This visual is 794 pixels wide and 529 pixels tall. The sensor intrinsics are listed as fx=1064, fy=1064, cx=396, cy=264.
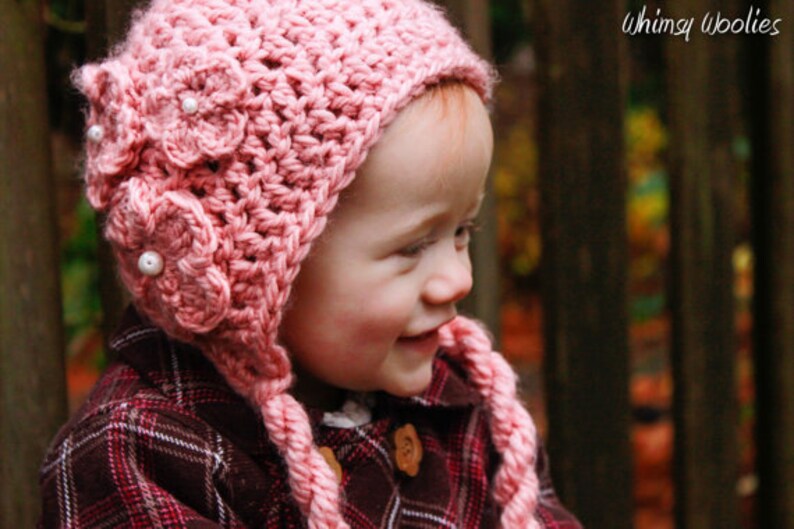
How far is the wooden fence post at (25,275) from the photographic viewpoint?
69.7 inches

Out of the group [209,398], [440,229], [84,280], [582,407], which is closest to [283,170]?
[440,229]

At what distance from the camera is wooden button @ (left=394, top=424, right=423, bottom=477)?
179 cm

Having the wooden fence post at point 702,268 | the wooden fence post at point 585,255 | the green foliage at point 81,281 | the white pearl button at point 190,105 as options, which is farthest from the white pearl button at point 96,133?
the wooden fence post at point 702,268

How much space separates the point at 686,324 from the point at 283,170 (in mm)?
1243

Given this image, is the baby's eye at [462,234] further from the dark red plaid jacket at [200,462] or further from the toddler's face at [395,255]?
the dark red plaid jacket at [200,462]

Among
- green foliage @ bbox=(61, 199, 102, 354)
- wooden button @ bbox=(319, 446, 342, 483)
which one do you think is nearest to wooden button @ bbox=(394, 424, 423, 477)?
wooden button @ bbox=(319, 446, 342, 483)

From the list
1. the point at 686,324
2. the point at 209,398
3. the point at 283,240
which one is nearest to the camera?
the point at 283,240

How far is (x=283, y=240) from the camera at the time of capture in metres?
1.49

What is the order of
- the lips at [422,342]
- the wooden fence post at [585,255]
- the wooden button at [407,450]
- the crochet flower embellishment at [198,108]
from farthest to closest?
1. the wooden fence post at [585,255]
2. the wooden button at [407,450]
3. the lips at [422,342]
4. the crochet flower embellishment at [198,108]

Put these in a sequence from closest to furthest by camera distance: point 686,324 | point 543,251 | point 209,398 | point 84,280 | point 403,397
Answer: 1. point 209,398
2. point 403,397
3. point 543,251
4. point 686,324
5. point 84,280

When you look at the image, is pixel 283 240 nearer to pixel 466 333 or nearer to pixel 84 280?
pixel 466 333

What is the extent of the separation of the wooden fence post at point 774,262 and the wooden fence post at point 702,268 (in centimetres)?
13

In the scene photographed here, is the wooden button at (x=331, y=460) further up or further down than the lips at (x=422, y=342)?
further down

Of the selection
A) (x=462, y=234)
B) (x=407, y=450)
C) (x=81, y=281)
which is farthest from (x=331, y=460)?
(x=81, y=281)
